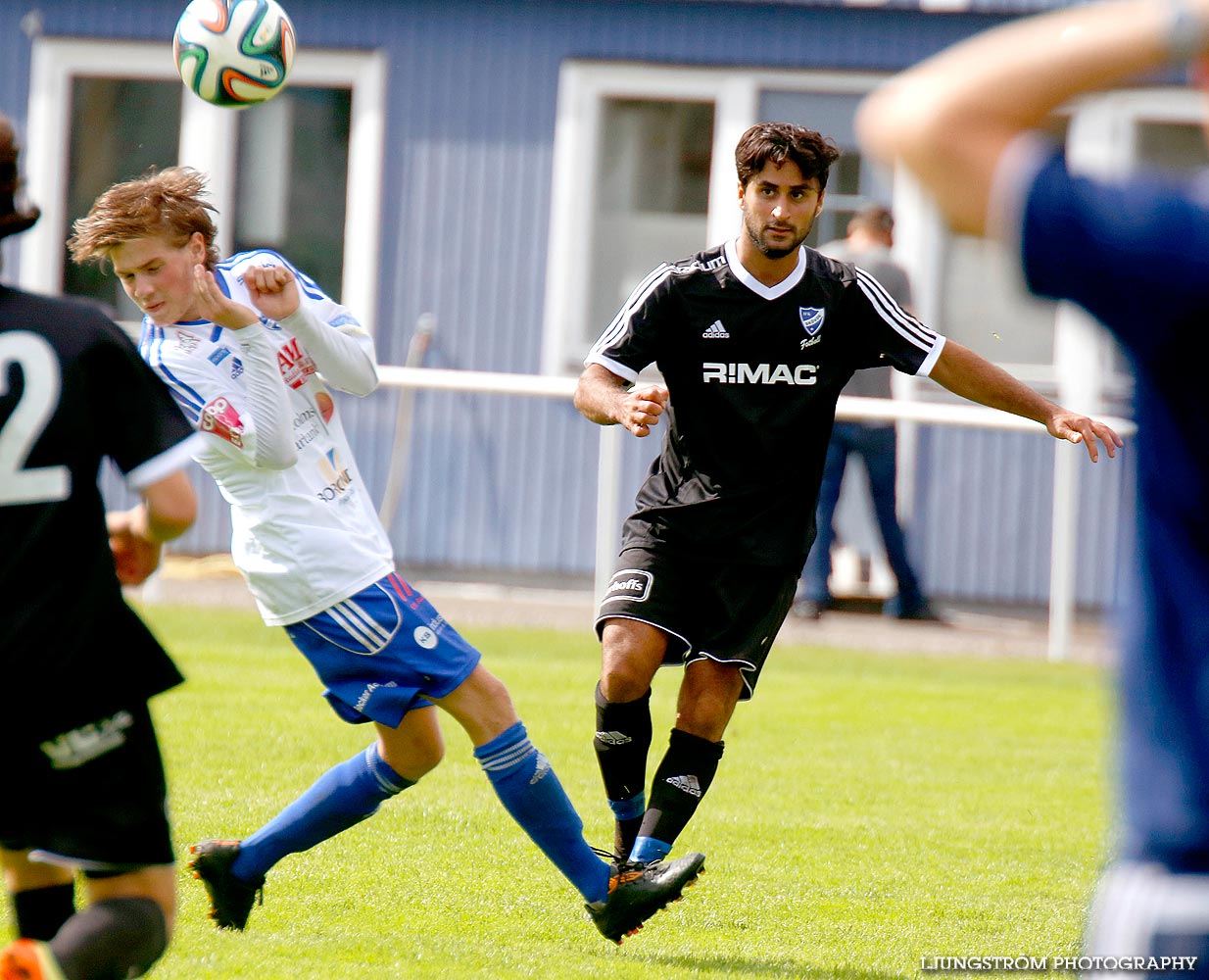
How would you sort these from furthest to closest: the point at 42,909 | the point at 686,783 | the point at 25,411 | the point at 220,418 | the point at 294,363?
the point at 686,783 < the point at 294,363 < the point at 220,418 < the point at 42,909 < the point at 25,411

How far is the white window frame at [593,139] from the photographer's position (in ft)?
39.5

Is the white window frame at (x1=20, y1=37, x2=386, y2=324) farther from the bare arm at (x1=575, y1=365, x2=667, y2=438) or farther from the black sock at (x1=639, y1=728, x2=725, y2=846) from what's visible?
the black sock at (x1=639, y1=728, x2=725, y2=846)

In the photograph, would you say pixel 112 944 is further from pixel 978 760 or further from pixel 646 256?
pixel 646 256

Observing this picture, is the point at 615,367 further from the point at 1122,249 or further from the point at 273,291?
the point at 1122,249

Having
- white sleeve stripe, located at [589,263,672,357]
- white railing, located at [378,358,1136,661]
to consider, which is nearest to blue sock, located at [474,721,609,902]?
white sleeve stripe, located at [589,263,672,357]

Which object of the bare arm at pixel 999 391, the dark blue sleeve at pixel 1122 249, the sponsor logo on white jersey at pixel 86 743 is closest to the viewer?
the dark blue sleeve at pixel 1122 249

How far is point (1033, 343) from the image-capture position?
12086 mm

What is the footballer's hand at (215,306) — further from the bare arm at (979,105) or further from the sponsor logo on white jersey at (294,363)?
the bare arm at (979,105)

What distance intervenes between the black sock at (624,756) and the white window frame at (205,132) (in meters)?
7.98

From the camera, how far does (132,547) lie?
298 cm

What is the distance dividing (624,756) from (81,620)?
7.53 ft

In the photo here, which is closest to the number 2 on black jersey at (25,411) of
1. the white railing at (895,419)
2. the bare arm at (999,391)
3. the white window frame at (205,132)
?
the bare arm at (999,391)

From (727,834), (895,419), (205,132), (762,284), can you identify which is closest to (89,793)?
(762,284)

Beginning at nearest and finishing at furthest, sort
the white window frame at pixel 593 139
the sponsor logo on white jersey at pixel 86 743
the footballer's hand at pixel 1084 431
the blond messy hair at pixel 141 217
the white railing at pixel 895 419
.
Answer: the sponsor logo on white jersey at pixel 86 743
the blond messy hair at pixel 141 217
the footballer's hand at pixel 1084 431
the white railing at pixel 895 419
the white window frame at pixel 593 139
